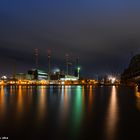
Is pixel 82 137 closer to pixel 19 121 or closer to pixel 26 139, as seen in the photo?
pixel 26 139

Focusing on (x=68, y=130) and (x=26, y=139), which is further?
(x=68, y=130)

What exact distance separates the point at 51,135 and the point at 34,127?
7.41 ft

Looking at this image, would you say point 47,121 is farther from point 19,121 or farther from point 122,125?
point 122,125

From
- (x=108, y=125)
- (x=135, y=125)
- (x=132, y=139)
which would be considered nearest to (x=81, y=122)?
(x=108, y=125)

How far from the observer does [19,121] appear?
60.0 feet

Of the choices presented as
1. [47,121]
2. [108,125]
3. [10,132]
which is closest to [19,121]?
[47,121]

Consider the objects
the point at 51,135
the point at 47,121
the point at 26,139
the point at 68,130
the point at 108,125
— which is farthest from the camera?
the point at 47,121

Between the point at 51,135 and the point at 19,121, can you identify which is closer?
the point at 51,135

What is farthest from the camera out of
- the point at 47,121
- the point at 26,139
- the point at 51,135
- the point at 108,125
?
the point at 47,121

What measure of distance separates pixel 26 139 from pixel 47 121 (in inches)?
212

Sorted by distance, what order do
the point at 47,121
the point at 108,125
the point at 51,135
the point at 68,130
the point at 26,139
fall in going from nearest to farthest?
the point at 26,139 < the point at 51,135 < the point at 68,130 < the point at 108,125 < the point at 47,121

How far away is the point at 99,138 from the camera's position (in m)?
13.5

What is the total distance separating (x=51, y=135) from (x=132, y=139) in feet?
14.2

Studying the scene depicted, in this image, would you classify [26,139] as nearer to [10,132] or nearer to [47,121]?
[10,132]
